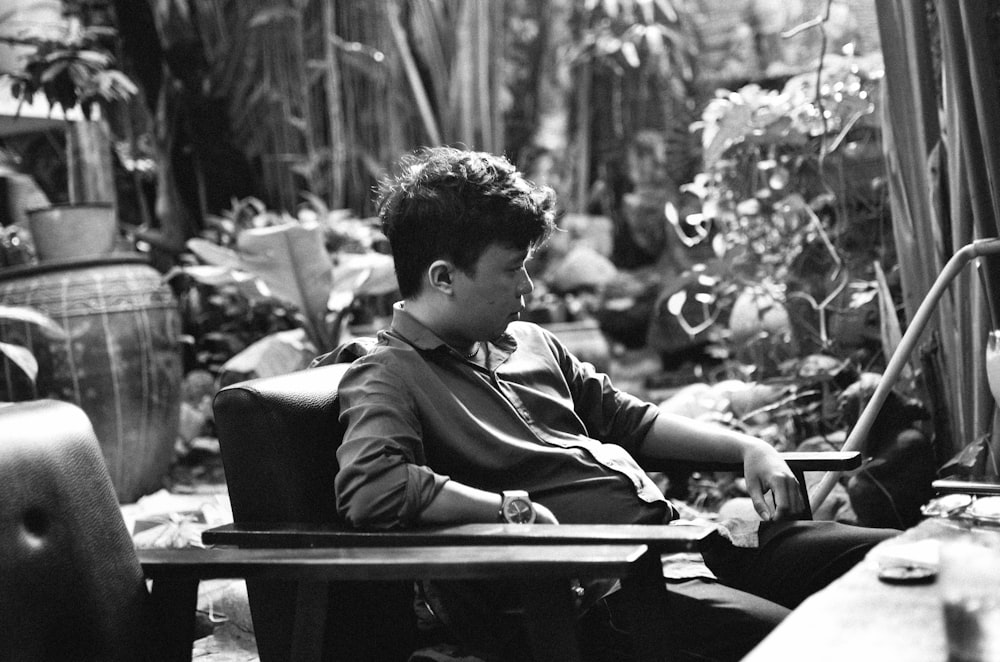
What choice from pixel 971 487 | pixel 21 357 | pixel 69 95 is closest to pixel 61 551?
pixel 971 487

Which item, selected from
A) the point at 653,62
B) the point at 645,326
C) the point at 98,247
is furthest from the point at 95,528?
the point at 653,62

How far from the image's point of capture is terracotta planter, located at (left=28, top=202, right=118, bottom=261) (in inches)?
183

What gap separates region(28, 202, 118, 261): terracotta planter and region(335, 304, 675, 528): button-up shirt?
3204 millimetres

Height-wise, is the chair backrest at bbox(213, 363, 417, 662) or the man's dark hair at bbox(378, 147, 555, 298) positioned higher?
the man's dark hair at bbox(378, 147, 555, 298)

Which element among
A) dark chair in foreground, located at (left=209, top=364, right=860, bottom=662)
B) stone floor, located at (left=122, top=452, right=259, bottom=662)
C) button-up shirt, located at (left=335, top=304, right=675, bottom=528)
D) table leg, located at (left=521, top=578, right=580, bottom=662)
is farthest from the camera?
stone floor, located at (left=122, top=452, right=259, bottom=662)

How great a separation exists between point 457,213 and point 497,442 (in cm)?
39

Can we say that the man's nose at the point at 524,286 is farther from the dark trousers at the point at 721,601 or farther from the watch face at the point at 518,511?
the dark trousers at the point at 721,601

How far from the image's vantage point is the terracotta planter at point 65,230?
4.66 metres

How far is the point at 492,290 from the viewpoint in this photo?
6.03ft

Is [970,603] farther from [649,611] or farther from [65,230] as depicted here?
[65,230]

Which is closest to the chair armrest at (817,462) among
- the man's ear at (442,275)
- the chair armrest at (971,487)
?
the chair armrest at (971,487)

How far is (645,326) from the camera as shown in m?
8.05

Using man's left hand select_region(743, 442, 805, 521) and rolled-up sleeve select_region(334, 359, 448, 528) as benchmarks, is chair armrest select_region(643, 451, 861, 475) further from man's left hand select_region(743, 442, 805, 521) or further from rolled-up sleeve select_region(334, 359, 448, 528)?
rolled-up sleeve select_region(334, 359, 448, 528)

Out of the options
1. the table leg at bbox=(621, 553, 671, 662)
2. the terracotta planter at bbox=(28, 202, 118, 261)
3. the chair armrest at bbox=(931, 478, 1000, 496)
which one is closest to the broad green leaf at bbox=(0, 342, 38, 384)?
the terracotta planter at bbox=(28, 202, 118, 261)
